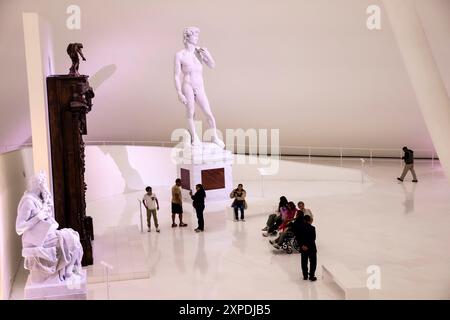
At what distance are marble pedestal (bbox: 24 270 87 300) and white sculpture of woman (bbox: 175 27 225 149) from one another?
7.83 meters

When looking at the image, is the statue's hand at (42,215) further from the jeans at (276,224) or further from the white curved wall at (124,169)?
the white curved wall at (124,169)

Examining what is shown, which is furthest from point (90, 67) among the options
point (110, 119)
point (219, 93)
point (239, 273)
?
point (239, 273)

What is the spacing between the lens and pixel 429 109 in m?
7.96

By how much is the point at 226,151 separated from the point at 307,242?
7211 millimetres

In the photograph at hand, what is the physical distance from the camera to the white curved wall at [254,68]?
18.2m

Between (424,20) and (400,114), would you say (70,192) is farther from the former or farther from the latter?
(400,114)

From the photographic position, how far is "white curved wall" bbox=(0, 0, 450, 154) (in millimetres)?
18188

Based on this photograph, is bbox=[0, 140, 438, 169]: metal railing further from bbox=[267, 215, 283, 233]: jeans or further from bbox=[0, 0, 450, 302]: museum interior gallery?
bbox=[267, 215, 283, 233]: jeans

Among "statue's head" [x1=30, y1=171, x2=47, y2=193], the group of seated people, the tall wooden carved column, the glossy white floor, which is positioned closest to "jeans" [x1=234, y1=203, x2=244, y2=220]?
the glossy white floor

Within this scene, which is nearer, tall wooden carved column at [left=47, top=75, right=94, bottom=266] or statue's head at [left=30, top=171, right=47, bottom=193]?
statue's head at [left=30, top=171, right=47, bottom=193]

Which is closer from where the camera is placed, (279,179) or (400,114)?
(279,179)

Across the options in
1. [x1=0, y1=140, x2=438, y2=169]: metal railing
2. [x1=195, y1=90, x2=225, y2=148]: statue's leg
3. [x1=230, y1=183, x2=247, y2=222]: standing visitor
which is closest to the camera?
[x1=230, y1=183, x2=247, y2=222]: standing visitor

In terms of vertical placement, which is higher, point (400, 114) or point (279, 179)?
point (400, 114)

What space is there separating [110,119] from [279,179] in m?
6.31
